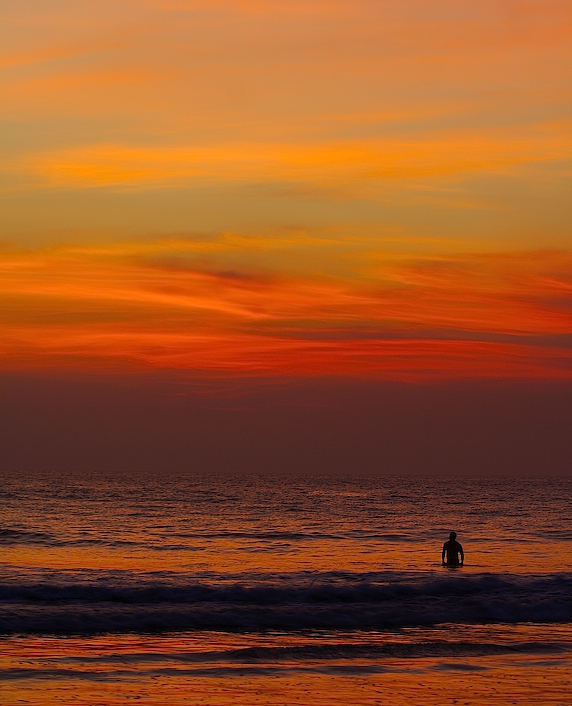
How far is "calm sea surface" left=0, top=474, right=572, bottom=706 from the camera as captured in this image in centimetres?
1852

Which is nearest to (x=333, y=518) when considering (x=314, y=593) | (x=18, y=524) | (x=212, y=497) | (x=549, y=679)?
(x=18, y=524)

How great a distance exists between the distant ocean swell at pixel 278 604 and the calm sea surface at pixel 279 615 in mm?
94

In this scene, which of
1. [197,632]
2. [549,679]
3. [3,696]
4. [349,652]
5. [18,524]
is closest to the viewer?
[3,696]

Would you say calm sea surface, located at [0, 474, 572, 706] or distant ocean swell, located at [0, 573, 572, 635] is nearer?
→ calm sea surface, located at [0, 474, 572, 706]

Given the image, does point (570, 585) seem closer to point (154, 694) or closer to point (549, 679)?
point (549, 679)

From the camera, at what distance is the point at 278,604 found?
30.3 meters

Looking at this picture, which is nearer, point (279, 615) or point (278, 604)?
point (279, 615)

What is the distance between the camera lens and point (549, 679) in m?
19.0

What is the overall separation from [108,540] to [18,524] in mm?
10830

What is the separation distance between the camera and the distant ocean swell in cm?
2680

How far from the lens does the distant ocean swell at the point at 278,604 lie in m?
26.8

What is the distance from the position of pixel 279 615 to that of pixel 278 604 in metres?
2.04

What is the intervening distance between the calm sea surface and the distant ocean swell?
0.31ft

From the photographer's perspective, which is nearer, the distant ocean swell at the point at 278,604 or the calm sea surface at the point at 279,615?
the calm sea surface at the point at 279,615
